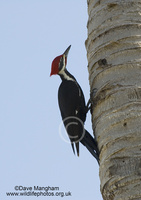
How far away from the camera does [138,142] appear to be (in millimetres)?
2037

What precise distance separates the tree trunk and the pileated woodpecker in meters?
0.67

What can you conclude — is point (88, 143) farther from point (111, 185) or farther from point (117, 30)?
point (111, 185)

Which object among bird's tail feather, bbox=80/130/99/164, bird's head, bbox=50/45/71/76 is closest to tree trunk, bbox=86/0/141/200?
bird's tail feather, bbox=80/130/99/164

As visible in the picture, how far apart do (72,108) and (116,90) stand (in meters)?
1.22

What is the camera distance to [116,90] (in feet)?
7.73

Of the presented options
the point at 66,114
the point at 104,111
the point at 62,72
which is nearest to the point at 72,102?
the point at 66,114

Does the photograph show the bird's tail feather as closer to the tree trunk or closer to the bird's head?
the tree trunk

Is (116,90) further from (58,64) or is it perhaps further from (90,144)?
(58,64)

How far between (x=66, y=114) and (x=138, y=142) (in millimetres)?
1525

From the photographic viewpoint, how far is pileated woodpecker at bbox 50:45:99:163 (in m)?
3.31

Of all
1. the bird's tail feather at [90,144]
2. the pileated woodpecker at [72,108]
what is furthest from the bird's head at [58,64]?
the bird's tail feather at [90,144]

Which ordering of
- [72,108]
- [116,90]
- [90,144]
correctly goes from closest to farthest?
[116,90] → [90,144] → [72,108]

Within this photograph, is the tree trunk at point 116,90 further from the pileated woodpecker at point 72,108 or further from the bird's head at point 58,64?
the bird's head at point 58,64

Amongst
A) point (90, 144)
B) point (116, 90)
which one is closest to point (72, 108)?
point (90, 144)
